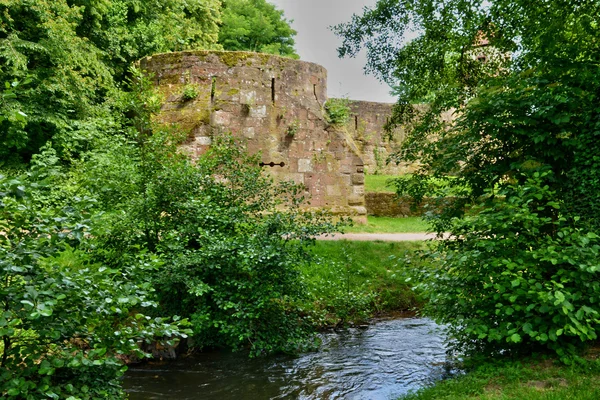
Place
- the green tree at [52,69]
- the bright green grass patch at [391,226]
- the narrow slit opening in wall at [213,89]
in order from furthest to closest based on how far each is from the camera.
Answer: the bright green grass patch at [391,226] < the narrow slit opening in wall at [213,89] < the green tree at [52,69]

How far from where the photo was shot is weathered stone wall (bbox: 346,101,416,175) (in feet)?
77.7

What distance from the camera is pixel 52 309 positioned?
10.6ft

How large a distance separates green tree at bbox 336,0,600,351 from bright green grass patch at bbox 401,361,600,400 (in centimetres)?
30

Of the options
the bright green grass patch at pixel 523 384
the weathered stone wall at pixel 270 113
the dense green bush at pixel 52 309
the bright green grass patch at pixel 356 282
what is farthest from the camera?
the weathered stone wall at pixel 270 113

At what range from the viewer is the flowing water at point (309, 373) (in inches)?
251

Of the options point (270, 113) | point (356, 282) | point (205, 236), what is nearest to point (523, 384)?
point (205, 236)

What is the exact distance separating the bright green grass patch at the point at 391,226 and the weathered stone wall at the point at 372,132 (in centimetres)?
649

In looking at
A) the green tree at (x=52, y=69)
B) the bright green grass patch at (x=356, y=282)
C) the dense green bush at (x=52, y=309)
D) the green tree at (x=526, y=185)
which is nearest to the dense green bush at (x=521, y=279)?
the green tree at (x=526, y=185)

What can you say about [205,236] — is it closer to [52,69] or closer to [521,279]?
Answer: [521,279]

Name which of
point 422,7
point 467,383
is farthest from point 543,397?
point 422,7

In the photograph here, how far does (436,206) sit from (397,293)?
3.60 meters

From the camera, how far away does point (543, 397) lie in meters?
4.49

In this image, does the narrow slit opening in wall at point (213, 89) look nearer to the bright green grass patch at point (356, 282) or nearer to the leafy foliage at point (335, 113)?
the leafy foliage at point (335, 113)

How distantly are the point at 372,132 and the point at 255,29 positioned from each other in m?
9.34
